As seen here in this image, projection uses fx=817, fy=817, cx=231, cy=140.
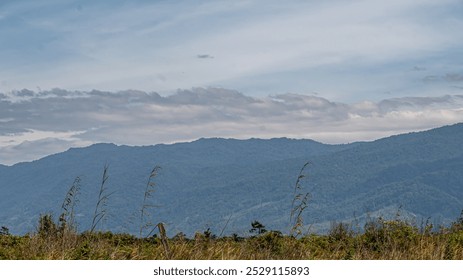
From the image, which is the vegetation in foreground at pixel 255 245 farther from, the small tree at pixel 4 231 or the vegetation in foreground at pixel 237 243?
the small tree at pixel 4 231

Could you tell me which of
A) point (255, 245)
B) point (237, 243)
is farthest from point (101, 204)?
point (237, 243)

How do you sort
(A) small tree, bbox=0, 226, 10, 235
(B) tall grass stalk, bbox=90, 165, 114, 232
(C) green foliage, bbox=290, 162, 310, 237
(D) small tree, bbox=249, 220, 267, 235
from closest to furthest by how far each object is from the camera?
(B) tall grass stalk, bbox=90, 165, 114, 232, (C) green foliage, bbox=290, 162, 310, 237, (D) small tree, bbox=249, 220, 267, 235, (A) small tree, bbox=0, 226, 10, 235

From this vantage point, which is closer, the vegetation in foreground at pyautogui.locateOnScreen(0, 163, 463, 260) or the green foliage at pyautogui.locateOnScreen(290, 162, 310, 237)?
the vegetation in foreground at pyautogui.locateOnScreen(0, 163, 463, 260)

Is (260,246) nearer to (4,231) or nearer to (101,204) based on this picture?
(101,204)

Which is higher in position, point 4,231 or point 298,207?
point 298,207

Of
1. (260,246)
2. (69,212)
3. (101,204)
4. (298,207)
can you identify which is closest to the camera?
(298,207)

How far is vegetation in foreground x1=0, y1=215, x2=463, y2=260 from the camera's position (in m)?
15.8

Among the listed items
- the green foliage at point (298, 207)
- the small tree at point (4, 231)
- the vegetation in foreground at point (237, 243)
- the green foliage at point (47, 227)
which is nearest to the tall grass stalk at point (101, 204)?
the vegetation in foreground at point (237, 243)

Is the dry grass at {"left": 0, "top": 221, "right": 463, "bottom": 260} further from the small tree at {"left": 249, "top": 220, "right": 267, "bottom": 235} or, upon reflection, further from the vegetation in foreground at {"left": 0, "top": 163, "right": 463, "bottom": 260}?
the small tree at {"left": 249, "top": 220, "right": 267, "bottom": 235}

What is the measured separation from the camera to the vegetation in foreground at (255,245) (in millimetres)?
15828

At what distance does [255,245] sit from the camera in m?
18.0

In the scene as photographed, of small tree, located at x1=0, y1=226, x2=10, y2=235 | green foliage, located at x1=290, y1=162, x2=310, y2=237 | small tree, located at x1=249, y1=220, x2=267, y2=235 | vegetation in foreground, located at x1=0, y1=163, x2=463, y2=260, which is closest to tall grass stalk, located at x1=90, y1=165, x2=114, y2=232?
vegetation in foreground, located at x1=0, y1=163, x2=463, y2=260
